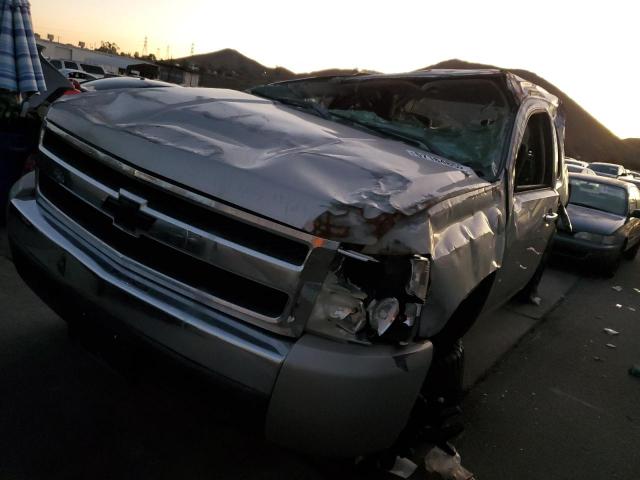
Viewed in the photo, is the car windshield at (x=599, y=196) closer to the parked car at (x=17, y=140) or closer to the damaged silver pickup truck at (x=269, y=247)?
the damaged silver pickup truck at (x=269, y=247)

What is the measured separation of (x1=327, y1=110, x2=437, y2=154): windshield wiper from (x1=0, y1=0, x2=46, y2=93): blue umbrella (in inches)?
130

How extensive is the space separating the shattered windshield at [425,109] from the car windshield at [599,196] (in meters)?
5.84

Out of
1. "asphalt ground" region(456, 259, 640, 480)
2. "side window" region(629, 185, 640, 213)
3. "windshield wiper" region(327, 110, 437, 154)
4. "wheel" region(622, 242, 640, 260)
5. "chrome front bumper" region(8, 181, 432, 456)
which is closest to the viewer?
"chrome front bumper" region(8, 181, 432, 456)

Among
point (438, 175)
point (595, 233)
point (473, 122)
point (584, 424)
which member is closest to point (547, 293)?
point (595, 233)

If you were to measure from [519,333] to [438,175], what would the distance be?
2.97 meters

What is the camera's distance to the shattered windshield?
304cm

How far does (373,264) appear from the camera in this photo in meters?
1.83

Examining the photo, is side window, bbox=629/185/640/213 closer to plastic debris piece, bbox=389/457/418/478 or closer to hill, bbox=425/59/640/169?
plastic debris piece, bbox=389/457/418/478

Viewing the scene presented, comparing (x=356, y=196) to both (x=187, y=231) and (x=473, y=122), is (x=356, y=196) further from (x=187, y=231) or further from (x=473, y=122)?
(x=473, y=122)

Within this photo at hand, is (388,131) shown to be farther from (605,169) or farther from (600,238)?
(605,169)

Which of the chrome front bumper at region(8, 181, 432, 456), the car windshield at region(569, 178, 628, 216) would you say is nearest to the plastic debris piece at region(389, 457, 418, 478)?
the chrome front bumper at region(8, 181, 432, 456)

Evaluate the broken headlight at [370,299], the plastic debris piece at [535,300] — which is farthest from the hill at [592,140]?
the broken headlight at [370,299]

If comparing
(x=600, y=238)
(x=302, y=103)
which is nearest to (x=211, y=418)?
(x=302, y=103)

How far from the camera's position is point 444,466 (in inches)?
101
